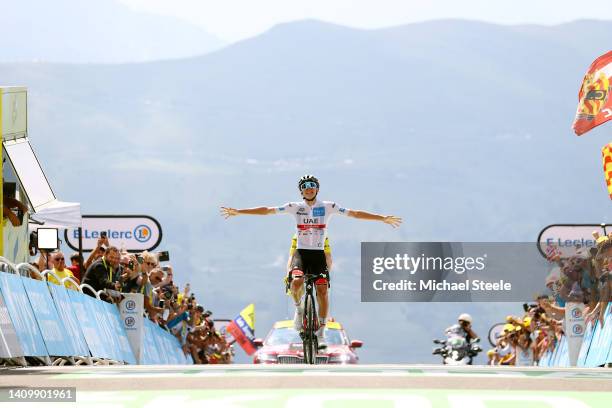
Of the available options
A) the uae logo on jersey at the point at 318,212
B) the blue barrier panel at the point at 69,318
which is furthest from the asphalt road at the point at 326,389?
the blue barrier panel at the point at 69,318

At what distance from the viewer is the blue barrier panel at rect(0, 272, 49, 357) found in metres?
14.0

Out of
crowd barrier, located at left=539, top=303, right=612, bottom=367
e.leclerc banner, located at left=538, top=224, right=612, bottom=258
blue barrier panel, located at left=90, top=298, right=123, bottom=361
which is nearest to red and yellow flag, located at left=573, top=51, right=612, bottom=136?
crowd barrier, located at left=539, top=303, right=612, bottom=367

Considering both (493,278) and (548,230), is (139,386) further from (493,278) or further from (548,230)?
(548,230)

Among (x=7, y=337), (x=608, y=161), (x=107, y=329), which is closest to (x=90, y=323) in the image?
(x=107, y=329)

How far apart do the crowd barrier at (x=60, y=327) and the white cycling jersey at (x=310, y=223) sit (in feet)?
9.46

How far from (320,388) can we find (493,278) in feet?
81.8

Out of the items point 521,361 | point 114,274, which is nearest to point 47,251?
point 114,274

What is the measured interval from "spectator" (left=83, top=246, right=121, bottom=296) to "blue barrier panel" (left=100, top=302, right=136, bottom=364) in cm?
32

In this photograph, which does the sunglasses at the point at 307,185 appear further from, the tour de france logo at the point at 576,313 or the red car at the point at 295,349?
the red car at the point at 295,349

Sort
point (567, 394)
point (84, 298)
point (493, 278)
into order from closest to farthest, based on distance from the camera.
Answer: point (567, 394), point (84, 298), point (493, 278)

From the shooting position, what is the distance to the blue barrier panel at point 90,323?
18.0 metres

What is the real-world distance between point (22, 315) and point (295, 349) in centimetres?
1097

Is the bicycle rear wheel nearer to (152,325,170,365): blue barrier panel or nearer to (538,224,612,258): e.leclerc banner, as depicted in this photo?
(152,325,170,365): blue barrier panel

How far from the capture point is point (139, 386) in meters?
9.82
